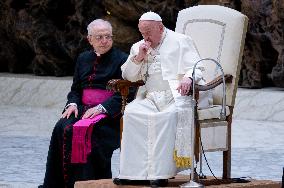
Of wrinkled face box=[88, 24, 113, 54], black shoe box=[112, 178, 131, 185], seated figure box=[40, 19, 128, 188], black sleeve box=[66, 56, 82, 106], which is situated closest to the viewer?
black shoe box=[112, 178, 131, 185]

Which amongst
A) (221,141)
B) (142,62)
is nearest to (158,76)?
(142,62)

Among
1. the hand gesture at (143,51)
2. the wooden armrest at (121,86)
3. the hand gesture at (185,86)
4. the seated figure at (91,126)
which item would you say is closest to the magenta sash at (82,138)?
the seated figure at (91,126)

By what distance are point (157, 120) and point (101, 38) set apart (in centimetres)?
99

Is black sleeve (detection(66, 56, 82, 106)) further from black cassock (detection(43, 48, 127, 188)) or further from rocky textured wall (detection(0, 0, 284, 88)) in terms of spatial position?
rocky textured wall (detection(0, 0, 284, 88))

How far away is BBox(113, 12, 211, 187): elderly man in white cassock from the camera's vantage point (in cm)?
709

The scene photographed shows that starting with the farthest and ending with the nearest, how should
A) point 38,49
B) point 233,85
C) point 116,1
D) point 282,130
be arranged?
1. point 38,49
2. point 116,1
3. point 282,130
4. point 233,85

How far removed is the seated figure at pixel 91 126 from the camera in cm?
758

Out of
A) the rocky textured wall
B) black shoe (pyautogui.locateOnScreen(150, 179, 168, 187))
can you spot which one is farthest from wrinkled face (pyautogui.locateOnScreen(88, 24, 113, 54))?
the rocky textured wall

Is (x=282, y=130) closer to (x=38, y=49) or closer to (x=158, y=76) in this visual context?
(x=158, y=76)

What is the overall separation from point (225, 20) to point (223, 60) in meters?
0.36

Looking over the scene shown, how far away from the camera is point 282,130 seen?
12.0 meters

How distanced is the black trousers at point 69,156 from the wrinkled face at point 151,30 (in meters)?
0.76

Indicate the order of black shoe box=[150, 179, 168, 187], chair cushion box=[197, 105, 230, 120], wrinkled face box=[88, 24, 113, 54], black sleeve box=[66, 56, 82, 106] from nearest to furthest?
black shoe box=[150, 179, 168, 187] → chair cushion box=[197, 105, 230, 120] → wrinkled face box=[88, 24, 113, 54] → black sleeve box=[66, 56, 82, 106]

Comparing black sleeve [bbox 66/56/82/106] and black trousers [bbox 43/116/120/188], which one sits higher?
black sleeve [bbox 66/56/82/106]
